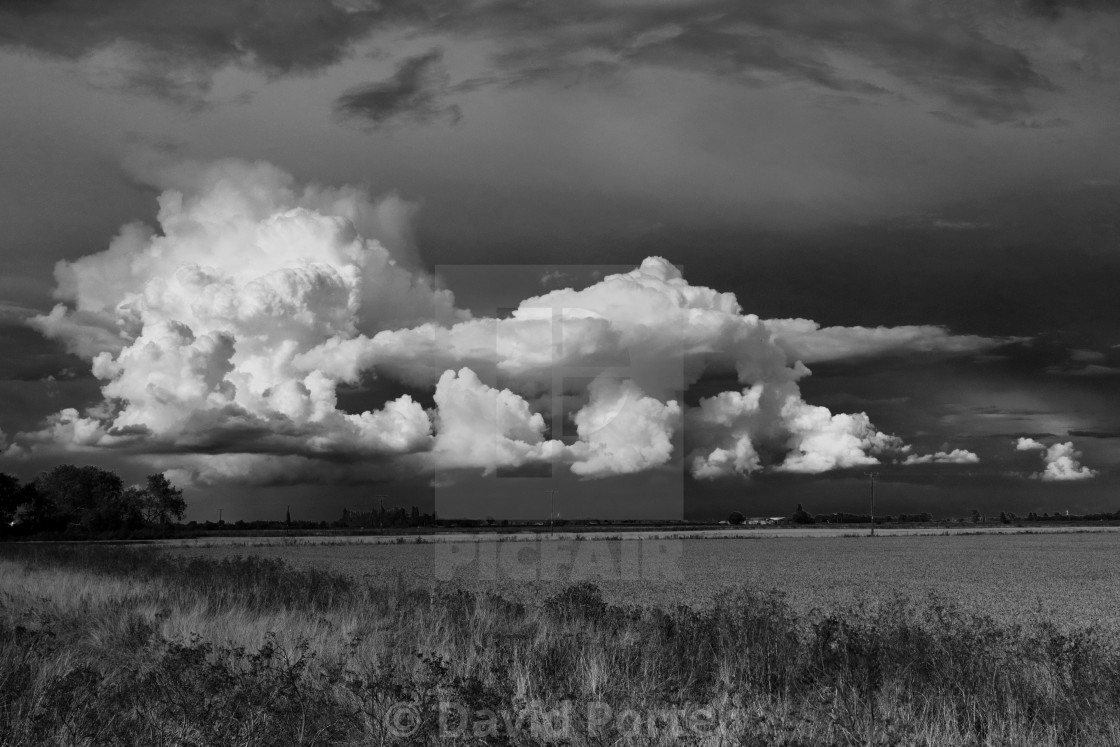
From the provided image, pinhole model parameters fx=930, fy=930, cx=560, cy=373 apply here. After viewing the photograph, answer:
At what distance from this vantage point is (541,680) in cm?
919

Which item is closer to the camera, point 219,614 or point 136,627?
point 136,627

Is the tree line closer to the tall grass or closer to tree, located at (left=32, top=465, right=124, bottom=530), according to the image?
tree, located at (left=32, top=465, right=124, bottom=530)

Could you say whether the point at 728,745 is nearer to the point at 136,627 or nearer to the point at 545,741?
the point at 545,741

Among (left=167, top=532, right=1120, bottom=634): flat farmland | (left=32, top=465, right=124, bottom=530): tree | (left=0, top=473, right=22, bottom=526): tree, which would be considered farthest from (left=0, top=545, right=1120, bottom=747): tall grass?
(left=32, top=465, right=124, bottom=530): tree

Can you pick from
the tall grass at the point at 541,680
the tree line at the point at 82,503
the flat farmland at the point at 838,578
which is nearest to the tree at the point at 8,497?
the tree line at the point at 82,503

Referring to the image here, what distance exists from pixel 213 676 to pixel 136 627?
5.33 m

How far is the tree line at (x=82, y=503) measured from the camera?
12506cm

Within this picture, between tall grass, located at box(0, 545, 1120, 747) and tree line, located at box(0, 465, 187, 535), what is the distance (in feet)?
424

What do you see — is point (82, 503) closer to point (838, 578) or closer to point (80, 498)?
point (80, 498)

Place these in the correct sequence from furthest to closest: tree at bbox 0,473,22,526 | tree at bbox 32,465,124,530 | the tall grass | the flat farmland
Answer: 1. tree at bbox 32,465,124,530
2. tree at bbox 0,473,22,526
3. the flat farmland
4. the tall grass

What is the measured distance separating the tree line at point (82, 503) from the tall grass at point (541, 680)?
424ft

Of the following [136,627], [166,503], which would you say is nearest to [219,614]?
[136,627]

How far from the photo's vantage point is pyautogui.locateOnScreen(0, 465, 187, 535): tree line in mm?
125062

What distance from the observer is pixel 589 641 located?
11211mm
